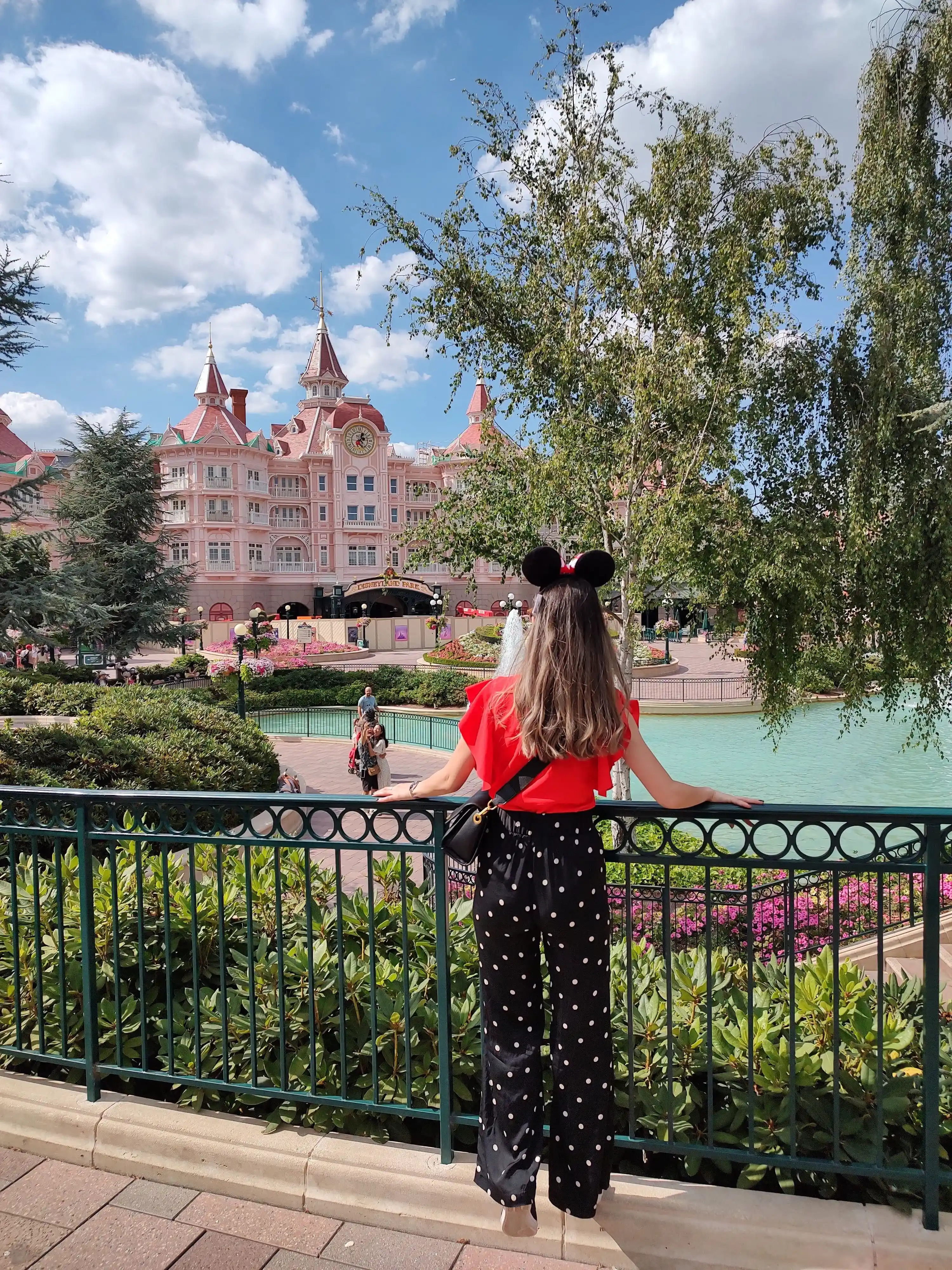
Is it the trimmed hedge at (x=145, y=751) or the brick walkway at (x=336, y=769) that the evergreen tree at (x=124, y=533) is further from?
the trimmed hedge at (x=145, y=751)

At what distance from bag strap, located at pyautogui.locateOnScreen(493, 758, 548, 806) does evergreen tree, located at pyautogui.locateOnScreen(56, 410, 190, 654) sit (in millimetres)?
30404

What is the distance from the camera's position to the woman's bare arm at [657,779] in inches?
90.8

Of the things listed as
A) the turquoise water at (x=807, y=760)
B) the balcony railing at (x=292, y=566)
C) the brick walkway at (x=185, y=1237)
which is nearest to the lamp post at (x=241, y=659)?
the turquoise water at (x=807, y=760)

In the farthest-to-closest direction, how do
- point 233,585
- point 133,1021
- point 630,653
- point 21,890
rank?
point 233,585 < point 630,653 < point 21,890 < point 133,1021

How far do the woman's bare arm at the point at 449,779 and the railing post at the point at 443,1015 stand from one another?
152mm

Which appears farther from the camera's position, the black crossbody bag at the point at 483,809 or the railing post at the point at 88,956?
the railing post at the point at 88,956

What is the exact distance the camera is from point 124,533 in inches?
1261

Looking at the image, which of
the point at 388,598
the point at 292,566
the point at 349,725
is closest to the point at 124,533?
the point at 349,725

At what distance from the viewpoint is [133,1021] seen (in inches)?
123

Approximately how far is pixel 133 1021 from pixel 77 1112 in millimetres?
336

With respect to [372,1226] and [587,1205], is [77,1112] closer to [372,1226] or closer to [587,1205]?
[372,1226]

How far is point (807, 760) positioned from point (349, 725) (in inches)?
501

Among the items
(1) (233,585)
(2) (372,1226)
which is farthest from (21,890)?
(1) (233,585)

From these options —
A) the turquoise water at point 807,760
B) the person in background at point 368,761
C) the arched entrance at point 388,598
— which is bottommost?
the turquoise water at point 807,760
